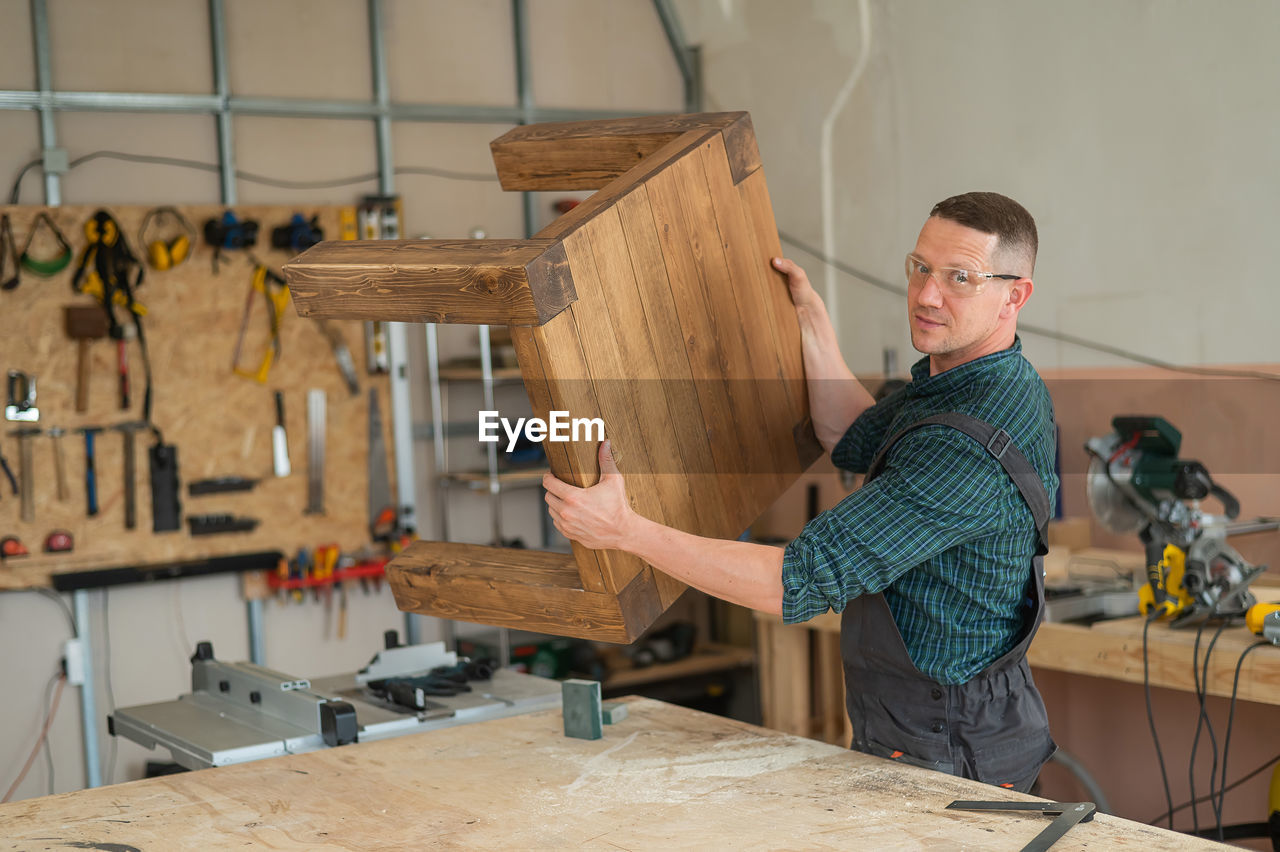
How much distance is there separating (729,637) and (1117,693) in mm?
2239

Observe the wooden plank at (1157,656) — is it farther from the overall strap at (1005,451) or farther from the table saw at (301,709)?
the table saw at (301,709)

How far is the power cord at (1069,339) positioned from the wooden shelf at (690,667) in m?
1.74

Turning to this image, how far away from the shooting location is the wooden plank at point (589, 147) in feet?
7.19

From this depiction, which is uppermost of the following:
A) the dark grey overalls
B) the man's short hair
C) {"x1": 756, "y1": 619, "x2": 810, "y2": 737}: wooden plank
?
the man's short hair

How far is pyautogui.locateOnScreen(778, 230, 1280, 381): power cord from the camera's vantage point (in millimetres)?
3449

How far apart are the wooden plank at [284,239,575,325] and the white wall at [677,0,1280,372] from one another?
8.25ft

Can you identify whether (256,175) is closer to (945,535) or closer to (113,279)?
(113,279)

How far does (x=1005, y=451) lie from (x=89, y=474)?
3.73 m

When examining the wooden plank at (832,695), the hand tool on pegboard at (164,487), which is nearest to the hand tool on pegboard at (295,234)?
the hand tool on pegboard at (164,487)

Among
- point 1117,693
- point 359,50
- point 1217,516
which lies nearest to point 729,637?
point 1117,693

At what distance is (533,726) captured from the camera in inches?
90.5

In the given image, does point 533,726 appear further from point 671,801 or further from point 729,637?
point 729,637

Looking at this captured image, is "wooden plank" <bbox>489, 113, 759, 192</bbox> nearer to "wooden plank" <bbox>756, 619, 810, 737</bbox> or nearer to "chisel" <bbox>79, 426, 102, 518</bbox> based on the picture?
"wooden plank" <bbox>756, 619, 810, 737</bbox>

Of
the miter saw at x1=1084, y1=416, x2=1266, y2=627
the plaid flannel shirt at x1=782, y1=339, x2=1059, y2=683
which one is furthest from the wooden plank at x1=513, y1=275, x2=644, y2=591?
the miter saw at x1=1084, y1=416, x2=1266, y2=627
